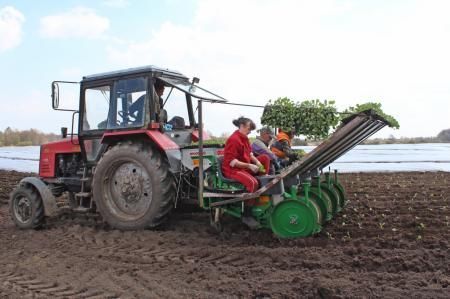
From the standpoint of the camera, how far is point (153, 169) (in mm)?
6973

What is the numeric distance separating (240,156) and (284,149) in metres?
1.86

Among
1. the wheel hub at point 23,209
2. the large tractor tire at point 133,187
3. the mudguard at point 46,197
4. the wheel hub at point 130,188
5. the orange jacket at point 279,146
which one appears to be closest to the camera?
the large tractor tire at point 133,187

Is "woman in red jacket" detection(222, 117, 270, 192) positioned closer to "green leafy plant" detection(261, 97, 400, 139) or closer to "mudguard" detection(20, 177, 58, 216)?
"green leafy plant" detection(261, 97, 400, 139)

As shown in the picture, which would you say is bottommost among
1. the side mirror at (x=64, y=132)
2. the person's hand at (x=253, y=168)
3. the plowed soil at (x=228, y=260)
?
the plowed soil at (x=228, y=260)

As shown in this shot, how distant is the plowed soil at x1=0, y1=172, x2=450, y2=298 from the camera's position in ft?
15.0

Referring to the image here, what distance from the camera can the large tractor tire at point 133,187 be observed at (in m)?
6.97

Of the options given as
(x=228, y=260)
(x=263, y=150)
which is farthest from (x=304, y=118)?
(x=228, y=260)

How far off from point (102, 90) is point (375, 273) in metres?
5.10

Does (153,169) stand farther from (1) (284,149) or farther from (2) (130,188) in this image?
(1) (284,149)

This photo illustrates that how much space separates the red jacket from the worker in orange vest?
1.69 m

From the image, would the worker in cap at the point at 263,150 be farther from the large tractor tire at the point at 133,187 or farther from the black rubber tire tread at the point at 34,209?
the black rubber tire tread at the point at 34,209

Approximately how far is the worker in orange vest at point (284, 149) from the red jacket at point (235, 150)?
1.69 m

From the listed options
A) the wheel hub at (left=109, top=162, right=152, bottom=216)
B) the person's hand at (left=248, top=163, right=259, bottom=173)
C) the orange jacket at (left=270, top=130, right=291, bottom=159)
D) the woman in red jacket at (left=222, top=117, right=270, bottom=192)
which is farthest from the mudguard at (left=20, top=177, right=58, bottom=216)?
the orange jacket at (left=270, top=130, right=291, bottom=159)

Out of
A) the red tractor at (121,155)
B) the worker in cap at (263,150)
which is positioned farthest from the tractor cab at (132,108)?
the worker in cap at (263,150)
